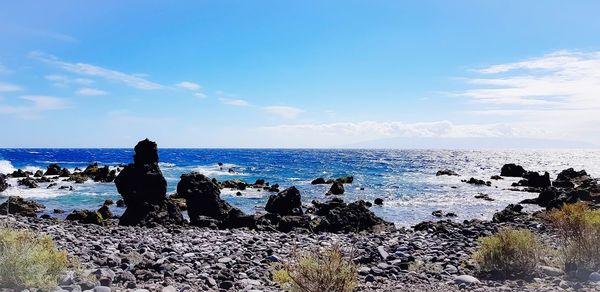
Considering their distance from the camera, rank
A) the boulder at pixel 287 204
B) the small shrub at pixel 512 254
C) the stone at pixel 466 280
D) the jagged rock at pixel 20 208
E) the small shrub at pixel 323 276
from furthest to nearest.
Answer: the boulder at pixel 287 204 < the jagged rock at pixel 20 208 < the small shrub at pixel 512 254 < the stone at pixel 466 280 < the small shrub at pixel 323 276

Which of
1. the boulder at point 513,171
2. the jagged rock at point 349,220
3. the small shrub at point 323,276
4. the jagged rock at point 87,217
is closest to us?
the small shrub at point 323,276

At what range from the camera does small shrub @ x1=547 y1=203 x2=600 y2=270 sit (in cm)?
980

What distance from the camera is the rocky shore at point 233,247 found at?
9258 millimetres

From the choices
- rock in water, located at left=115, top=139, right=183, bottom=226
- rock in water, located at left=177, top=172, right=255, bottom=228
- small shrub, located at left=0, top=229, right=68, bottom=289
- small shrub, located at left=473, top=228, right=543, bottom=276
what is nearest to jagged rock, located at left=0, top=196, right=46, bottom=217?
rock in water, located at left=115, top=139, right=183, bottom=226

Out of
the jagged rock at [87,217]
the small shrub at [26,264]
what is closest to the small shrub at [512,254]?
the small shrub at [26,264]

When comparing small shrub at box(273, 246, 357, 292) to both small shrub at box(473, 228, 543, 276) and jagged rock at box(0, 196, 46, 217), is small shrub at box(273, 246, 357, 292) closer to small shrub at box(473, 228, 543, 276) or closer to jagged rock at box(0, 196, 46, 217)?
small shrub at box(473, 228, 543, 276)

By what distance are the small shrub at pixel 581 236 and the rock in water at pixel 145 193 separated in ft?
56.6

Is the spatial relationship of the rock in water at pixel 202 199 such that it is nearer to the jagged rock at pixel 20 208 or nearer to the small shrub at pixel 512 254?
the jagged rock at pixel 20 208

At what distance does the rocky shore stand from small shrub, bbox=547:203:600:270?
15.5 inches

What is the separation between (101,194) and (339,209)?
2717 cm

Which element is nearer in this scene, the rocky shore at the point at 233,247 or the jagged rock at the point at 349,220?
the rocky shore at the point at 233,247

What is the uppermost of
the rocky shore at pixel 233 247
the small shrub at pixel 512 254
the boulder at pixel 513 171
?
the small shrub at pixel 512 254

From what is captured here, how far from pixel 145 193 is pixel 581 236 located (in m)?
19.4

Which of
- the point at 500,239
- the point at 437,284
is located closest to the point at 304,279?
the point at 437,284
